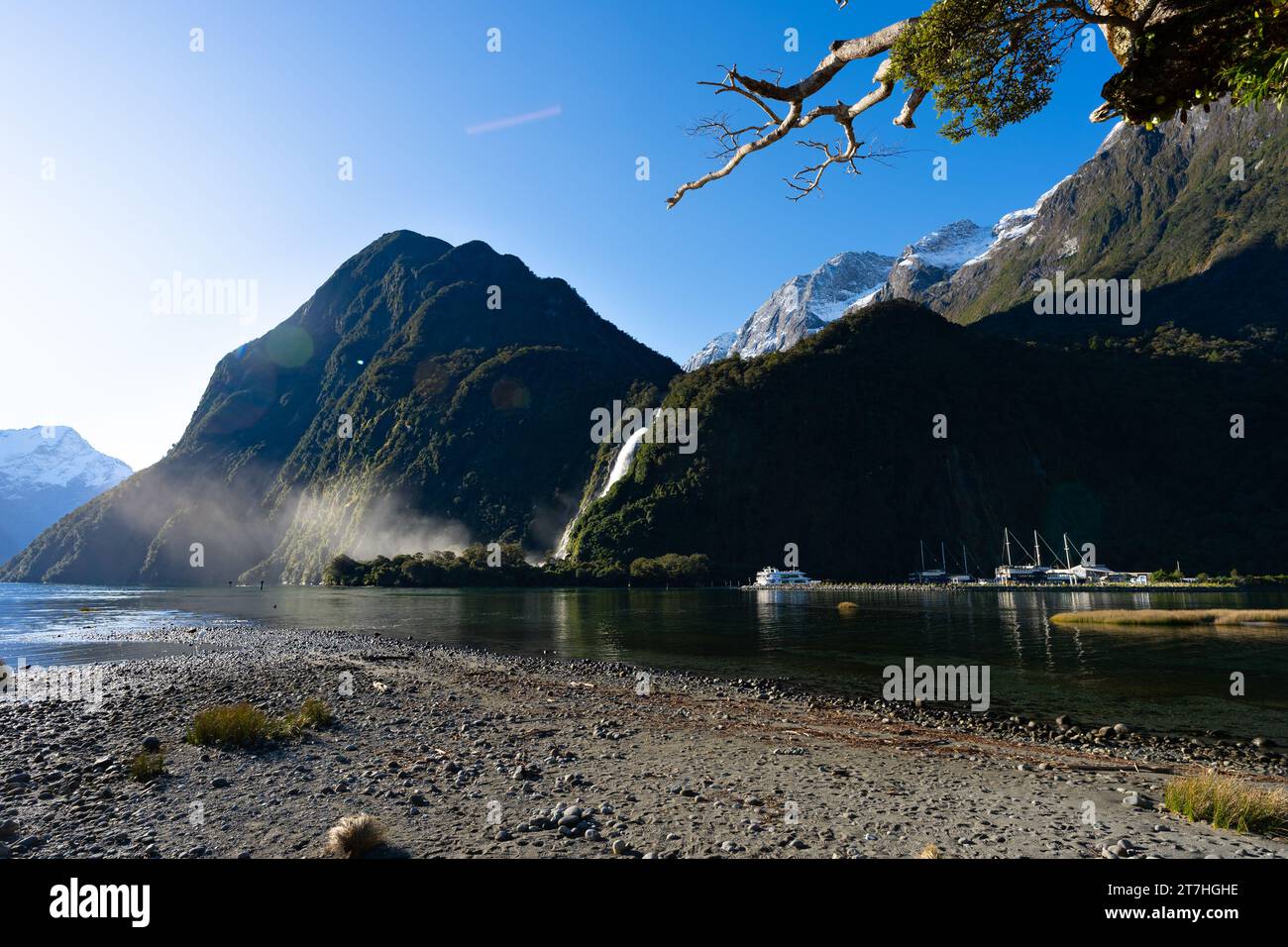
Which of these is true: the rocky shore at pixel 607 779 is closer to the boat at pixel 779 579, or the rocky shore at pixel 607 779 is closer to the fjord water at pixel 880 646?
the fjord water at pixel 880 646

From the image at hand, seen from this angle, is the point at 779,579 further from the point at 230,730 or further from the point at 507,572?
the point at 230,730

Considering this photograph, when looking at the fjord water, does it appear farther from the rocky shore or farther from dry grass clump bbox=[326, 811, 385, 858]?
dry grass clump bbox=[326, 811, 385, 858]

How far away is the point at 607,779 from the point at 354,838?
4.52 m

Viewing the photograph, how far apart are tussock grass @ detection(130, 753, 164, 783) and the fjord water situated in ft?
62.1

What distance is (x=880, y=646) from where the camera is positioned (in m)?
34.4

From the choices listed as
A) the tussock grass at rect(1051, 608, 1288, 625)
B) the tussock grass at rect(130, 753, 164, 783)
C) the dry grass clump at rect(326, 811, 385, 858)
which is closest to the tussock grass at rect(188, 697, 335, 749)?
the tussock grass at rect(130, 753, 164, 783)

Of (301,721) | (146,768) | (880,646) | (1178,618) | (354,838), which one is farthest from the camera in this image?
(1178,618)

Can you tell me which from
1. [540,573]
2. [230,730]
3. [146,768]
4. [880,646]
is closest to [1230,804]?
[146,768]

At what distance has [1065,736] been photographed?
51.1 feet

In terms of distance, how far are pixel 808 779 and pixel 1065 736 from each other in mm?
8809

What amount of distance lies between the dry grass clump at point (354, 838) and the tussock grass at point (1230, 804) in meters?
11.2
